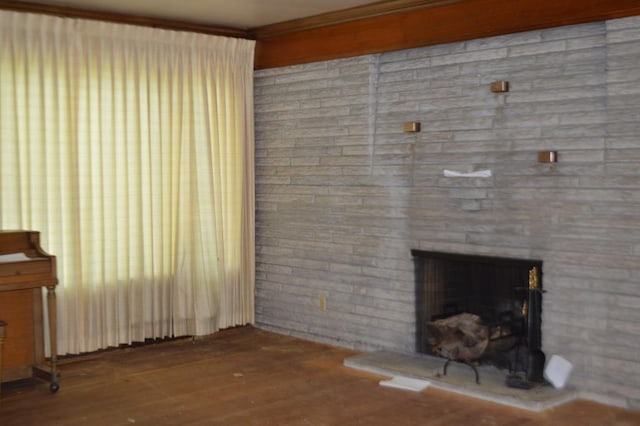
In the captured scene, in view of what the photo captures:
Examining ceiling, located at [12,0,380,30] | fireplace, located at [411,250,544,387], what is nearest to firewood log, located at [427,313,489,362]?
fireplace, located at [411,250,544,387]

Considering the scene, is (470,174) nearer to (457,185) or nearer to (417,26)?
(457,185)

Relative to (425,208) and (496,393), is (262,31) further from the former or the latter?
(496,393)

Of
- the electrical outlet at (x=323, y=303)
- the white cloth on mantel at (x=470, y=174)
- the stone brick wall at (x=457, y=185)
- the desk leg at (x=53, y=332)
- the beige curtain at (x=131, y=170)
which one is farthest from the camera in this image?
the electrical outlet at (x=323, y=303)

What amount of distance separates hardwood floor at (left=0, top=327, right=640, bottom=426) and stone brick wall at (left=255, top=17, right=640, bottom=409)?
0.43 m

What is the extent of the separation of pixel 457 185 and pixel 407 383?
1286mm

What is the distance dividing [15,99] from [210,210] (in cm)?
163

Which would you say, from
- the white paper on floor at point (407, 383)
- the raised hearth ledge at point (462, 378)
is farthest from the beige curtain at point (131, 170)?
the white paper on floor at point (407, 383)

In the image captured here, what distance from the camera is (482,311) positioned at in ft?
16.3

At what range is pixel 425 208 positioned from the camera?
5.12 m

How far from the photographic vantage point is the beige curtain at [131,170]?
507 cm

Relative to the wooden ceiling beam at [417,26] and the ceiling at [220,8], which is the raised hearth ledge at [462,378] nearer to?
the wooden ceiling beam at [417,26]

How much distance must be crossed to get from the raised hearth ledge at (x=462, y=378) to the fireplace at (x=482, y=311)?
9 centimetres

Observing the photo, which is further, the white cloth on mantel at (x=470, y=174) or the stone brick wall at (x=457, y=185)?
the white cloth on mantel at (x=470, y=174)

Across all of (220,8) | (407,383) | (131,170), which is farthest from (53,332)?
(220,8)
